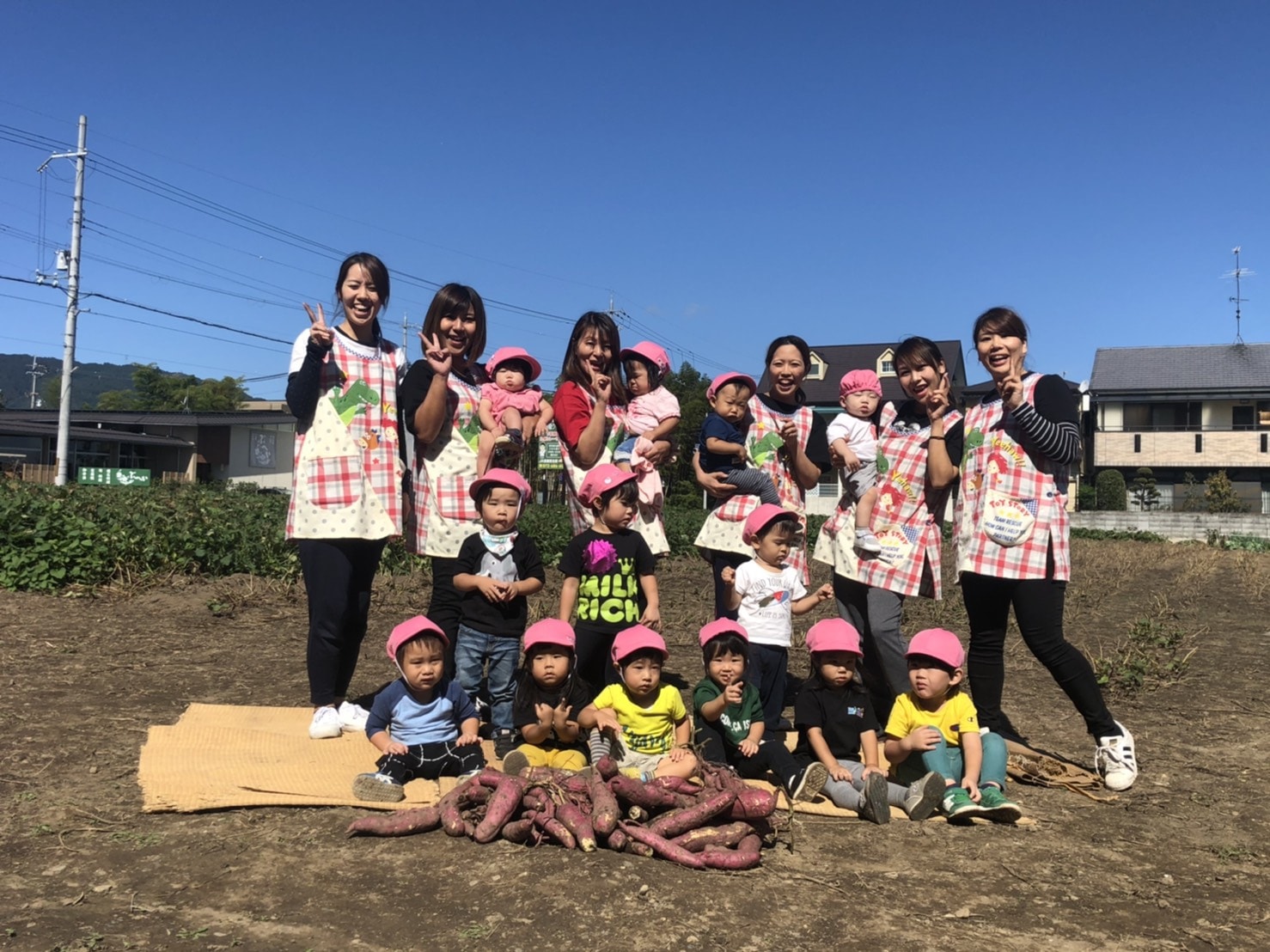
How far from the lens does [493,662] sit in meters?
4.18

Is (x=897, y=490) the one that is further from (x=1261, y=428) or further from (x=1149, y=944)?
(x=1261, y=428)

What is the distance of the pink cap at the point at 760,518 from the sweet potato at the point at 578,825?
162 centimetres

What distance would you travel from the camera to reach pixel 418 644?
3.74 m

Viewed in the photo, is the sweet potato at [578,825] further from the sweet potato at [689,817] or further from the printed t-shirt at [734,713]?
the printed t-shirt at [734,713]

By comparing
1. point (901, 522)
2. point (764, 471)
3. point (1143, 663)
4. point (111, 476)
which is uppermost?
point (111, 476)

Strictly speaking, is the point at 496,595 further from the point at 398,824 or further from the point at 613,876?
the point at 613,876

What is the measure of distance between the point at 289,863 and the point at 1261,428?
1432 inches

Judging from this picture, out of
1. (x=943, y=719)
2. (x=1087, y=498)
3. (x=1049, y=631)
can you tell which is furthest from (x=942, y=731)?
(x=1087, y=498)

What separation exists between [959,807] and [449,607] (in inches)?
87.6

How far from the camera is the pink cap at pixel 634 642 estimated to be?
3605 millimetres

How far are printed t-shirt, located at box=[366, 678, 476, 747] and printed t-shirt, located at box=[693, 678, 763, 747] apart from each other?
998mm

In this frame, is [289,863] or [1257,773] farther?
[1257,773]

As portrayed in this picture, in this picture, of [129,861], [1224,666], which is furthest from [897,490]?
[1224,666]

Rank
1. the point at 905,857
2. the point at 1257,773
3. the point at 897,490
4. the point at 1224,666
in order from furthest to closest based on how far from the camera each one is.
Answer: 1. the point at 1224,666
2. the point at 897,490
3. the point at 1257,773
4. the point at 905,857
